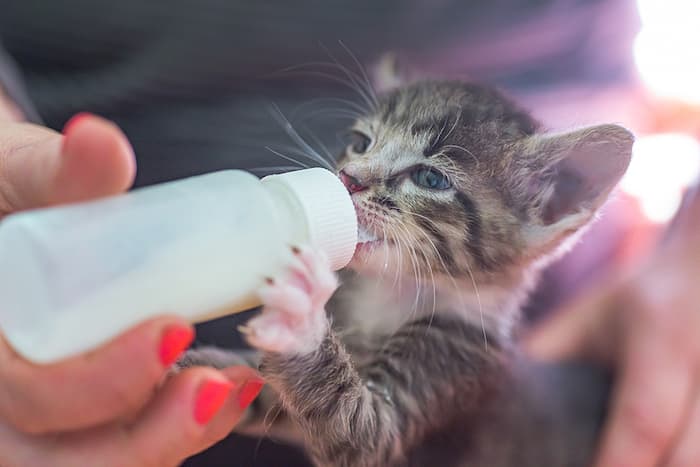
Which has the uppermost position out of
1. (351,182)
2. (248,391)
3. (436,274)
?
(351,182)

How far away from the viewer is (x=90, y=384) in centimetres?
64

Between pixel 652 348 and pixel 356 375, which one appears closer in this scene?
pixel 356 375

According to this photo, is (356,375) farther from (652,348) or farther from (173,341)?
(652,348)

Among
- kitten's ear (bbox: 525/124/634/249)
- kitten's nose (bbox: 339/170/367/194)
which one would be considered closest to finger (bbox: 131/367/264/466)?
kitten's nose (bbox: 339/170/367/194)

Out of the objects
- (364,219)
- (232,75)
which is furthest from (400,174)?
Answer: (232,75)

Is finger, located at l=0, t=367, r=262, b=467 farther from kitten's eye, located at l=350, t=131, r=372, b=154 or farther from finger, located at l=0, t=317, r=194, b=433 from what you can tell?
kitten's eye, located at l=350, t=131, r=372, b=154

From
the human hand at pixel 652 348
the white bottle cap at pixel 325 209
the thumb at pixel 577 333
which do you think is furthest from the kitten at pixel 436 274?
the thumb at pixel 577 333

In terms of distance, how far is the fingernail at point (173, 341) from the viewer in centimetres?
62

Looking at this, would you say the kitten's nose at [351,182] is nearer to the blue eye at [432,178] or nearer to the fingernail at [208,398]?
the blue eye at [432,178]

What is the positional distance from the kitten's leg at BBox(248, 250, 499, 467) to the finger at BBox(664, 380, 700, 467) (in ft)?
1.36

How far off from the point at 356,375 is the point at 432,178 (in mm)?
312

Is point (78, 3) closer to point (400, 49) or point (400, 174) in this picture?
point (400, 49)

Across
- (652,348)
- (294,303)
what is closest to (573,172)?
(652,348)

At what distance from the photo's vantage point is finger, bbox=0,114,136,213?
2.02 ft
